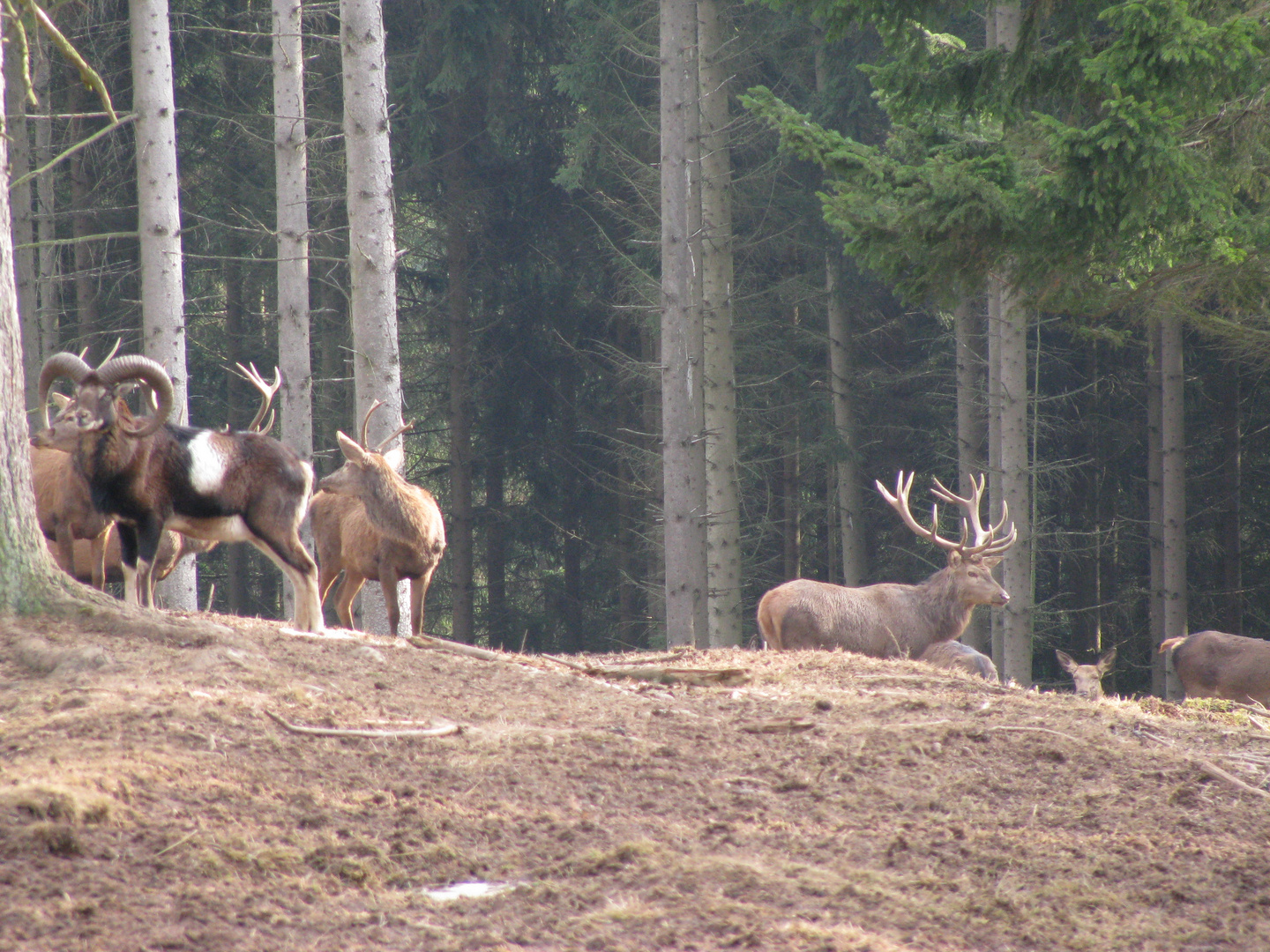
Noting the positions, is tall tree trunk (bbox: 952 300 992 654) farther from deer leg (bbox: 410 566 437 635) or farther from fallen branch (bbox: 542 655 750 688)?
fallen branch (bbox: 542 655 750 688)

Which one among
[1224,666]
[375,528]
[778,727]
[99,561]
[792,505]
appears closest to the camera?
[778,727]

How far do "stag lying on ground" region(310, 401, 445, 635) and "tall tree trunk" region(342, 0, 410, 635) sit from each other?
1292mm

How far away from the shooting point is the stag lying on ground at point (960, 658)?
9.55 meters

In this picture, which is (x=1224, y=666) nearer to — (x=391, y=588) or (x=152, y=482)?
(x=391, y=588)

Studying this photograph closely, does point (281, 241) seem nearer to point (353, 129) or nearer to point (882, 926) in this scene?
point (353, 129)

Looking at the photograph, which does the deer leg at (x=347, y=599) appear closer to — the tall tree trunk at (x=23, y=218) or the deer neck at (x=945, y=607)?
the deer neck at (x=945, y=607)

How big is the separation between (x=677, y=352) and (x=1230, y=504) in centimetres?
1207

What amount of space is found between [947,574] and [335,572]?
5915 millimetres

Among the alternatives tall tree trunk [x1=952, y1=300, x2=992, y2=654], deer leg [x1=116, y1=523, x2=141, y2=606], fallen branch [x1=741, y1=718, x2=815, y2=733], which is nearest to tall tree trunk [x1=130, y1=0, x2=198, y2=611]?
deer leg [x1=116, y1=523, x2=141, y2=606]

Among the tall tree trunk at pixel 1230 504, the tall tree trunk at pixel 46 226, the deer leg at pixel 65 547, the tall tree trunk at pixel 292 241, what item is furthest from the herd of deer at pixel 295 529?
the tall tree trunk at pixel 1230 504

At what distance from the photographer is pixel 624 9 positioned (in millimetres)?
21078

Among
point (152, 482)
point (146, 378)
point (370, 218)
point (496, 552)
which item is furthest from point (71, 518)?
point (496, 552)

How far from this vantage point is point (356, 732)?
4.20 metres

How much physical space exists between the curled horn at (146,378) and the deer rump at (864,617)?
577 centimetres
